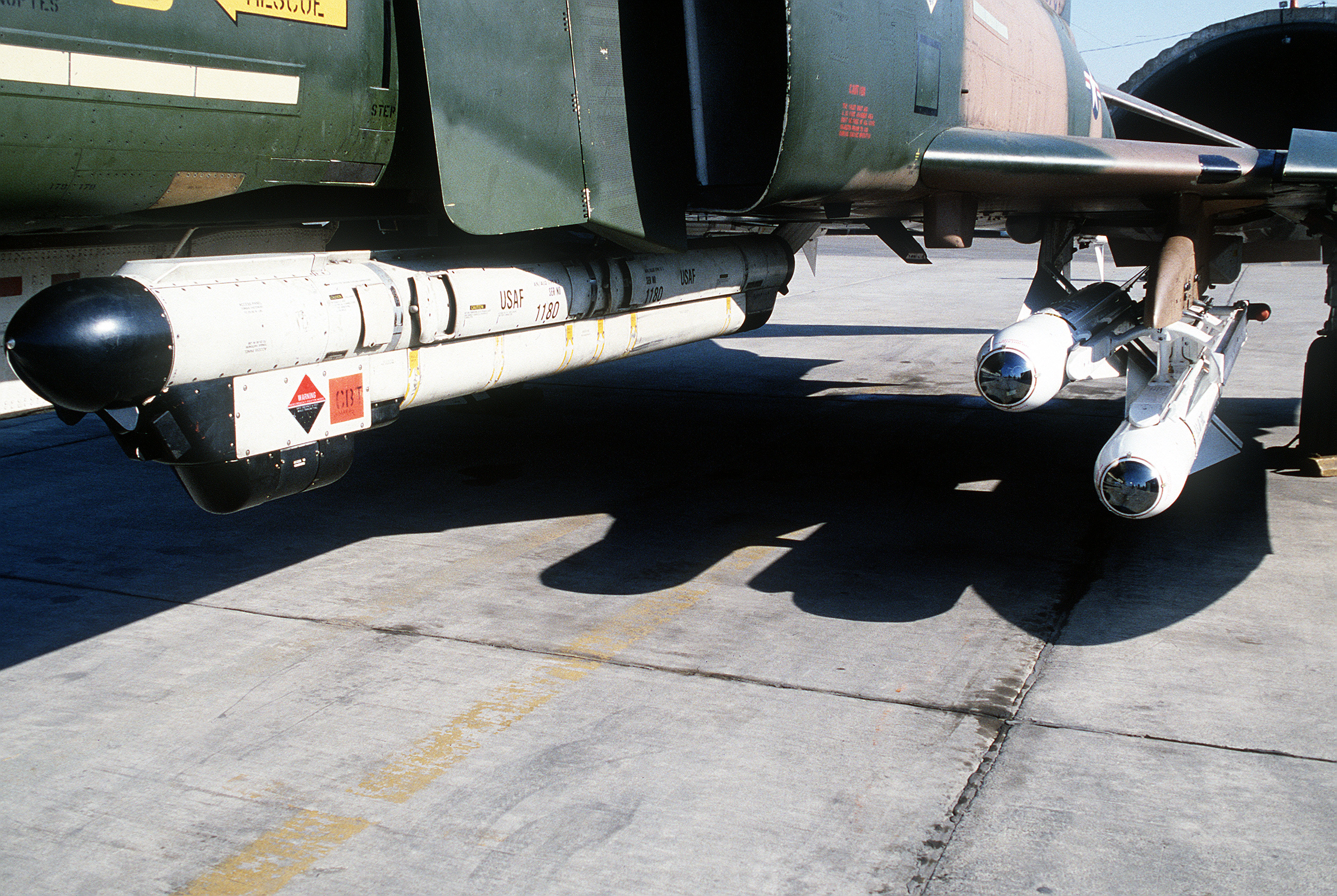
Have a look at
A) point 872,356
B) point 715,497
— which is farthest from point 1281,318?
point 715,497

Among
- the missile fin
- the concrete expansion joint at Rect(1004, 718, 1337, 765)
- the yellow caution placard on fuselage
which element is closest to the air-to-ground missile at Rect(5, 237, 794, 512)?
the yellow caution placard on fuselage

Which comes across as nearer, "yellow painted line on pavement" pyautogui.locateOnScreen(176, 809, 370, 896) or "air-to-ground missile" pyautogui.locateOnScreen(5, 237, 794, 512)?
"yellow painted line on pavement" pyautogui.locateOnScreen(176, 809, 370, 896)

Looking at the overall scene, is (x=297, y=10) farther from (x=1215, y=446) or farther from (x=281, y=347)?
(x=1215, y=446)

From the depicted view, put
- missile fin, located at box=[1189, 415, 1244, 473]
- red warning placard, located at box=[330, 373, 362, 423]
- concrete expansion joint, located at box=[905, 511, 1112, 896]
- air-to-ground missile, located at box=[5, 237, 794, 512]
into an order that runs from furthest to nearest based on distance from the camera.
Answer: missile fin, located at box=[1189, 415, 1244, 473]
red warning placard, located at box=[330, 373, 362, 423]
air-to-ground missile, located at box=[5, 237, 794, 512]
concrete expansion joint, located at box=[905, 511, 1112, 896]

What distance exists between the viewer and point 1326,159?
6625 mm

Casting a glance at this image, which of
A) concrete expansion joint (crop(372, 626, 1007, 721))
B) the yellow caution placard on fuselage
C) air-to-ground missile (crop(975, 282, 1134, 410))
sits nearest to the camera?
the yellow caution placard on fuselage

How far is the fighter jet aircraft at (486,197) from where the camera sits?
4.23 meters

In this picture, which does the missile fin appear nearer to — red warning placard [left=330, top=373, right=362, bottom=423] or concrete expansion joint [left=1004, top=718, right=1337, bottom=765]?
concrete expansion joint [left=1004, top=718, right=1337, bottom=765]

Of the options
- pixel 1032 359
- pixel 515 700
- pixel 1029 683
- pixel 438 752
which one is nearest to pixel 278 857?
pixel 438 752

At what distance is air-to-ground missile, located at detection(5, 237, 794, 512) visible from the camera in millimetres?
4059

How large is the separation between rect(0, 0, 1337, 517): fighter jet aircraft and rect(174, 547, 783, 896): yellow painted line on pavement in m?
1.28

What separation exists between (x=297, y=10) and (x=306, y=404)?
1.61 m

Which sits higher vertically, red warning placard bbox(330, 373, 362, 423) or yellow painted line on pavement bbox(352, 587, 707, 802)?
red warning placard bbox(330, 373, 362, 423)

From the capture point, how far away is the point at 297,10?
463cm
